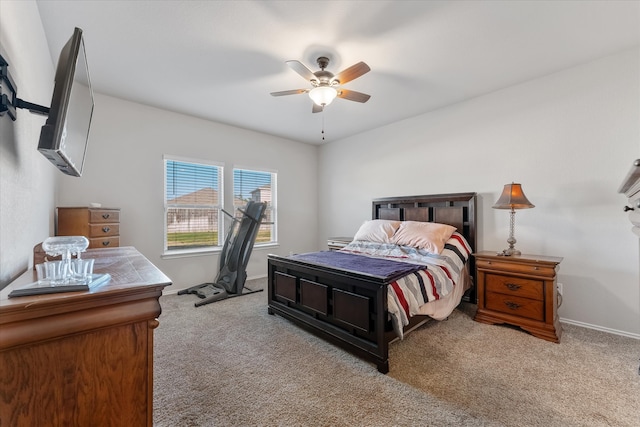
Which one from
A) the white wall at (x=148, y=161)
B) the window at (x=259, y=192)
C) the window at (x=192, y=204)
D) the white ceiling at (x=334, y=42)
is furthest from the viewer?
the window at (x=259, y=192)

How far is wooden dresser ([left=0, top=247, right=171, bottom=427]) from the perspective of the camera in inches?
27.7

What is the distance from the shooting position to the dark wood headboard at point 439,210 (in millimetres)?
3377

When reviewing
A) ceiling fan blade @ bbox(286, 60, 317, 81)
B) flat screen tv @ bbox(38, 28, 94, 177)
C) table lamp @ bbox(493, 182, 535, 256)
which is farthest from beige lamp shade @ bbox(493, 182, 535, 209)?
flat screen tv @ bbox(38, 28, 94, 177)

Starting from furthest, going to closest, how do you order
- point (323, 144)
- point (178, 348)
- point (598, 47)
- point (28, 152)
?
point (323, 144)
point (598, 47)
point (178, 348)
point (28, 152)

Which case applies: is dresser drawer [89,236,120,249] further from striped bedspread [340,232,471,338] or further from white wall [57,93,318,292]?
striped bedspread [340,232,471,338]

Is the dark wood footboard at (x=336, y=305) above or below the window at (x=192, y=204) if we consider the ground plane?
below

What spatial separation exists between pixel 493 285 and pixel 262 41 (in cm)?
325

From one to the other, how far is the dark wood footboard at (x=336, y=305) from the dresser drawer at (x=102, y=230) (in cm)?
180

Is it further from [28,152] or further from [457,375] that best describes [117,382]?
[457,375]

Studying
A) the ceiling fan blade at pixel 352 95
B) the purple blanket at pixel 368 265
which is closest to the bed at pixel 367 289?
the purple blanket at pixel 368 265

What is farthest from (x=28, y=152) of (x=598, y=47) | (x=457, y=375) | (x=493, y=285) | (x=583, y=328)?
(x=583, y=328)

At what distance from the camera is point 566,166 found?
9.19 feet

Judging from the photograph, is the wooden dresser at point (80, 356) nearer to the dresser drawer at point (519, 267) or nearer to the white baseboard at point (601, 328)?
the dresser drawer at point (519, 267)

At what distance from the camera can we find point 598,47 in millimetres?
2436
